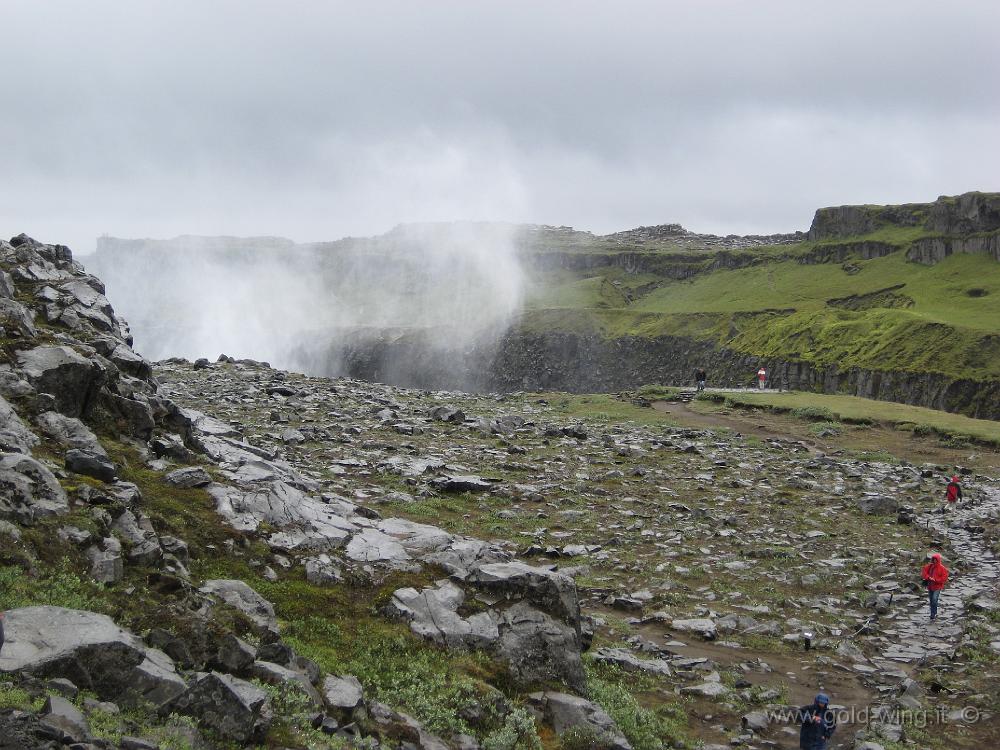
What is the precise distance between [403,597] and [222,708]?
544 cm

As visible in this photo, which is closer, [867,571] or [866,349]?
[867,571]

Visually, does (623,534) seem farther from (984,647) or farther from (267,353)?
(267,353)

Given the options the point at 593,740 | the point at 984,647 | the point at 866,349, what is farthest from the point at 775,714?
the point at 866,349

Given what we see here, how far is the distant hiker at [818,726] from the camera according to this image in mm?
11719

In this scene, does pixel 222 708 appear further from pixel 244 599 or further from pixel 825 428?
pixel 825 428

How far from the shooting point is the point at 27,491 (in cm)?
1070

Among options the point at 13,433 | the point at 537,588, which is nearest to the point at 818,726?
the point at 537,588

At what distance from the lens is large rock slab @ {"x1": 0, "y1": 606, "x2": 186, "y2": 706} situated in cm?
766

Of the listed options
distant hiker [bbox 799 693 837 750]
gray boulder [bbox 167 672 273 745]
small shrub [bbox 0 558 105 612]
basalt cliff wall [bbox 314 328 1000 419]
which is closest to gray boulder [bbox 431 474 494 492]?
distant hiker [bbox 799 693 837 750]

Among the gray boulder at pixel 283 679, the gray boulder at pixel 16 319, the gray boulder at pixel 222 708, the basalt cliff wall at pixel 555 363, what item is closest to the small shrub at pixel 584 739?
the gray boulder at pixel 283 679

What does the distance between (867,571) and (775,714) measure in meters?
10.7

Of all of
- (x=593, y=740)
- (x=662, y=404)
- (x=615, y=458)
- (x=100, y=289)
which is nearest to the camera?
(x=593, y=740)

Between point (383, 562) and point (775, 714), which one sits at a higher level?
point (383, 562)

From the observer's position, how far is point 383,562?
1458 centimetres
